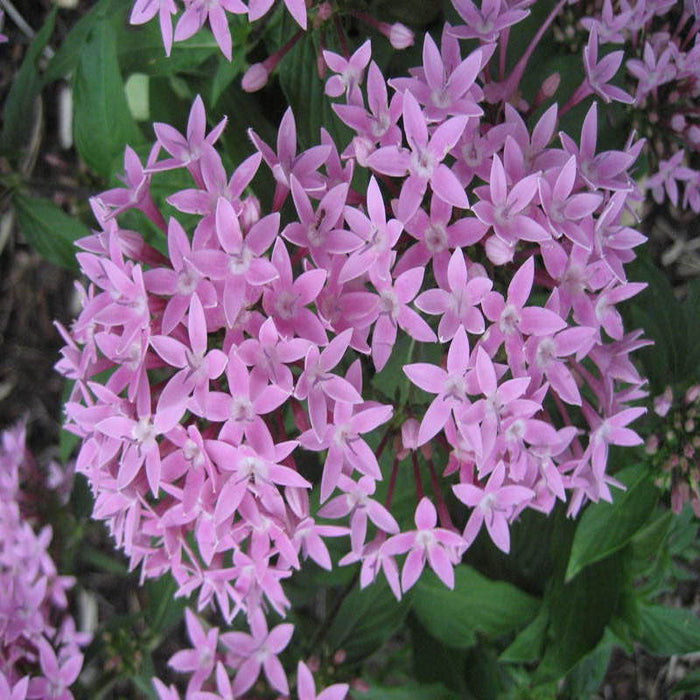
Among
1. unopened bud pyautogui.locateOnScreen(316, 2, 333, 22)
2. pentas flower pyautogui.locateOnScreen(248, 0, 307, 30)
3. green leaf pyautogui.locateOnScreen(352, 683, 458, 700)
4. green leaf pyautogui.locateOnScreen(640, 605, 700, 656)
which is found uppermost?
pentas flower pyautogui.locateOnScreen(248, 0, 307, 30)

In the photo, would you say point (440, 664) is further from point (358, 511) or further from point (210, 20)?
point (210, 20)

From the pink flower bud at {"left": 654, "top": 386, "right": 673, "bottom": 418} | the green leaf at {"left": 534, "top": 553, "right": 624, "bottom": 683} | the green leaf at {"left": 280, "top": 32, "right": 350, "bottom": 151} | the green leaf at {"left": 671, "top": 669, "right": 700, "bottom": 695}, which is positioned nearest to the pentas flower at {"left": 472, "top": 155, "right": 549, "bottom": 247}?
the green leaf at {"left": 280, "top": 32, "right": 350, "bottom": 151}

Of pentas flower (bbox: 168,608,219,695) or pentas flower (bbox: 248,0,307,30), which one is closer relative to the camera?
pentas flower (bbox: 248,0,307,30)

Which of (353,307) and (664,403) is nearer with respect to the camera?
(353,307)

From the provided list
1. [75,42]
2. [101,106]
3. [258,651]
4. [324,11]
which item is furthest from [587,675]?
[75,42]

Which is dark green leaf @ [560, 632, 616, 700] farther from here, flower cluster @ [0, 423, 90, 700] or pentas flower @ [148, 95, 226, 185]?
pentas flower @ [148, 95, 226, 185]

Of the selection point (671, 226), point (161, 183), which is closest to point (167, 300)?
point (161, 183)
